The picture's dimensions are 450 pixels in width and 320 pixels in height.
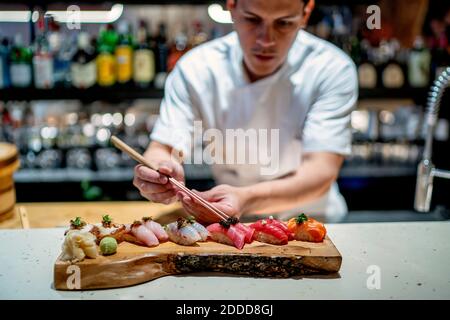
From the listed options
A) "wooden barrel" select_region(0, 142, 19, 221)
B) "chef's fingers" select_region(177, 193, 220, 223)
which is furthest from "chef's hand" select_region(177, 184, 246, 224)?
"wooden barrel" select_region(0, 142, 19, 221)

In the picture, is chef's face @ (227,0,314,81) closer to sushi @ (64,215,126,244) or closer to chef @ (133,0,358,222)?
chef @ (133,0,358,222)

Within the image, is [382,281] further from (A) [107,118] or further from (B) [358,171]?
(A) [107,118]

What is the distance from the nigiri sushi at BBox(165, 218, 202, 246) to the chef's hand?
71 millimetres

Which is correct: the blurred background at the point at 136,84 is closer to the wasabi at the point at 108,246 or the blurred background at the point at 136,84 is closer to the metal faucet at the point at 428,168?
the metal faucet at the point at 428,168

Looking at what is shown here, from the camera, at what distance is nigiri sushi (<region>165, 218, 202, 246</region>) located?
1540 millimetres

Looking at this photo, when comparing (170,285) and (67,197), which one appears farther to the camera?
(67,197)

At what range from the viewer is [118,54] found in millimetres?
3365

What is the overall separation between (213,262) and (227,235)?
0.33 ft

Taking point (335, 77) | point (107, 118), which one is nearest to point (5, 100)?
point (107, 118)

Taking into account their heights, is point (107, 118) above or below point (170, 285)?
above

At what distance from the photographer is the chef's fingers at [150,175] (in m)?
1.68

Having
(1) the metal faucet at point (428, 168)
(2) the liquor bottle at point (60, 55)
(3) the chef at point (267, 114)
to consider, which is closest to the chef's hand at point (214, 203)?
(3) the chef at point (267, 114)

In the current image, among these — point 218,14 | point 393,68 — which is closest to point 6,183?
point 218,14
